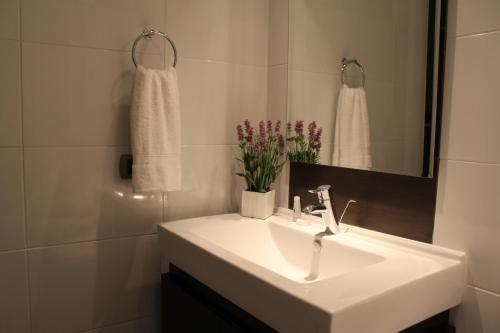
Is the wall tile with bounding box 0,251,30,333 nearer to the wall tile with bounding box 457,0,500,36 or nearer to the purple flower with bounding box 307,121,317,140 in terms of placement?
the purple flower with bounding box 307,121,317,140

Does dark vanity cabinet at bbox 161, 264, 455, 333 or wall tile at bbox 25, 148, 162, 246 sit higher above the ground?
wall tile at bbox 25, 148, 162, 246

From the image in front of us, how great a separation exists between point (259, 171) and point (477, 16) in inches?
30.9

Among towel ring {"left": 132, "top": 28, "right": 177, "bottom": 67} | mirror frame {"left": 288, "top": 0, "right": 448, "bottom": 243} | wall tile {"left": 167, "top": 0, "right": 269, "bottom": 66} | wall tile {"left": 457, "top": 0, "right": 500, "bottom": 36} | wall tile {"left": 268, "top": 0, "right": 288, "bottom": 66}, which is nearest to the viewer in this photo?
wall tile {"left": 457, "top": 0, "right": 500, "bottom": 36}

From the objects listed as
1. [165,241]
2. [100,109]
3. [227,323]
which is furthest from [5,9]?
[227,323]

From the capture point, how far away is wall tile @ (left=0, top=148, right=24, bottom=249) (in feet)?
3.82

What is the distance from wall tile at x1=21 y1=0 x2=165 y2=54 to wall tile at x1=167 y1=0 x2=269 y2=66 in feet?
0.23

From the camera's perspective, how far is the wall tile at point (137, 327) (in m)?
1.37

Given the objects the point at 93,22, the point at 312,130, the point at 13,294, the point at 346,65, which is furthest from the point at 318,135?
the point at 13,294

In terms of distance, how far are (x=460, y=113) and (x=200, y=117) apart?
0.83 metres

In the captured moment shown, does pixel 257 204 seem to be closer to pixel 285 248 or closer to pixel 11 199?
pixel 285 248

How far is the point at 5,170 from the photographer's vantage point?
1163 mm

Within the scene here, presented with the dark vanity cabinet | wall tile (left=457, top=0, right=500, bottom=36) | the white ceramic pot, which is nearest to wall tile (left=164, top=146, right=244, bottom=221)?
the white ceramic pot

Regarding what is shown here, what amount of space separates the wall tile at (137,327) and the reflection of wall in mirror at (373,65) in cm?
83

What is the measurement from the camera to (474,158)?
Answer: 99 centimetres
